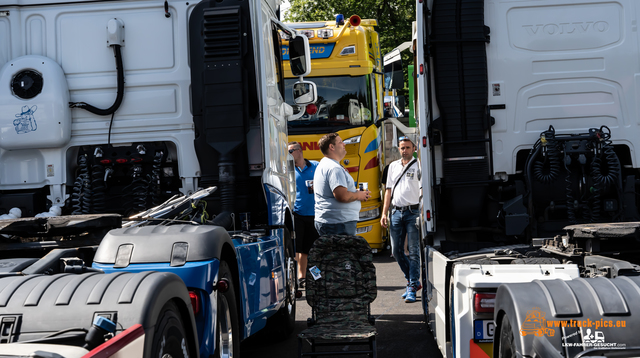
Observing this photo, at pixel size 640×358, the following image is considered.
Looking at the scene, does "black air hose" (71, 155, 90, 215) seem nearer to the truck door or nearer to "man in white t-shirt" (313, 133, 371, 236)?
"man in white t-shirt" (313, 133, 371, 236)

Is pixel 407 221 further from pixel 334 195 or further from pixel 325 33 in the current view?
pixel 325 33

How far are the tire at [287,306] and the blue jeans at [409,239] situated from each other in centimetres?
164

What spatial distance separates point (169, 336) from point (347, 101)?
8.88m

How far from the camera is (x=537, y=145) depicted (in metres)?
5.51

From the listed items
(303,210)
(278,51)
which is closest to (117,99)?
(278,51)

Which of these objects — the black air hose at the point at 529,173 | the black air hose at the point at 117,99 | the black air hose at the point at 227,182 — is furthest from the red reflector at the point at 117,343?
the black air hose at the point at 529,173

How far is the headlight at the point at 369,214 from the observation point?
11345 mm

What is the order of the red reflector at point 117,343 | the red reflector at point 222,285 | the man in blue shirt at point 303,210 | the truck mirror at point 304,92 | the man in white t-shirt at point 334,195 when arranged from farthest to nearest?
the man in blue shirt at point 303,210 → the truck mirror at point 304,92 → the man in white t-shirt at point 334,195 → the red reflector at point 222,285 → the red reflector at point 117,343

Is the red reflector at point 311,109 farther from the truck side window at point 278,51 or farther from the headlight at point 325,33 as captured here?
the truck side window at point 278,51

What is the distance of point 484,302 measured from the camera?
3.80 metres

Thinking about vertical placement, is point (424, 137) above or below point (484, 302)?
above

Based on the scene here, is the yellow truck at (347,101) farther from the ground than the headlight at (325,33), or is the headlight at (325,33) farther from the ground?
the headlight at (325,33)

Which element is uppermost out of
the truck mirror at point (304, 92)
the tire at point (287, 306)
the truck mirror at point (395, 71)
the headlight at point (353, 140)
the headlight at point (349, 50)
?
the headlight at point (349, 50)

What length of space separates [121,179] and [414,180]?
3609 mm
